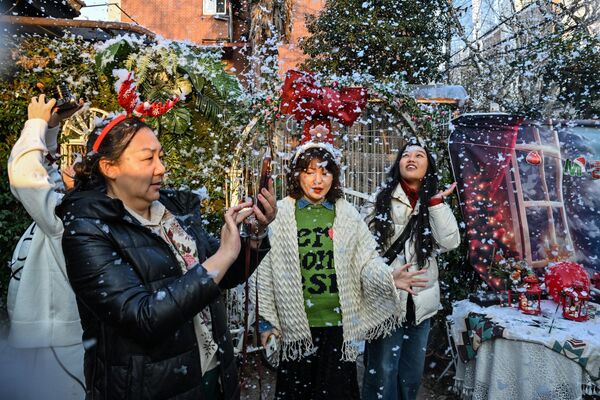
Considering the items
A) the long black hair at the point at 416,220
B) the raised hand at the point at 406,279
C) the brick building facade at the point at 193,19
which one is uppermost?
the brick building facade at the point at 193,19

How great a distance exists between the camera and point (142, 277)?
59.7 inches

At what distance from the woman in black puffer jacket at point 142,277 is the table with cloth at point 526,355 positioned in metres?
2.15

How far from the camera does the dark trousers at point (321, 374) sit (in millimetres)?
2832

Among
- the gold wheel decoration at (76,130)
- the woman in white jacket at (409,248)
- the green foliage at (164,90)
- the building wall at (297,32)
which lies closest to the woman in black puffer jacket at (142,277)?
the woman in white jacket at (409,248)

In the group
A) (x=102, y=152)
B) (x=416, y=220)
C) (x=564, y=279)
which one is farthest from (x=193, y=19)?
(x=102, y=152)

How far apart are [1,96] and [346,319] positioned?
446 cm

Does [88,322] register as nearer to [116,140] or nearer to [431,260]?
[116,140]

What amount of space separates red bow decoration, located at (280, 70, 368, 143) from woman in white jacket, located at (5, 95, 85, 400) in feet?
Result: 9.24

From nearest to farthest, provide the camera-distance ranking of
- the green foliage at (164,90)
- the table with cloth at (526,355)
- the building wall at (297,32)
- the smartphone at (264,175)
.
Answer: the smartphone at (264,175), the table with cloth at (526,355), the green foliage at (164,90), the building wall at (297,32)

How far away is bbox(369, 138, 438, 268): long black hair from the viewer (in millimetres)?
3207

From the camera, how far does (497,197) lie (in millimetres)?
4277

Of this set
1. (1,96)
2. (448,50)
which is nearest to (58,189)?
(1,96)

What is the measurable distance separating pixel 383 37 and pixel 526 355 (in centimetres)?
833

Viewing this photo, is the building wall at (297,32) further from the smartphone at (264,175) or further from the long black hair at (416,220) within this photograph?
the smartphone at (264,175)
